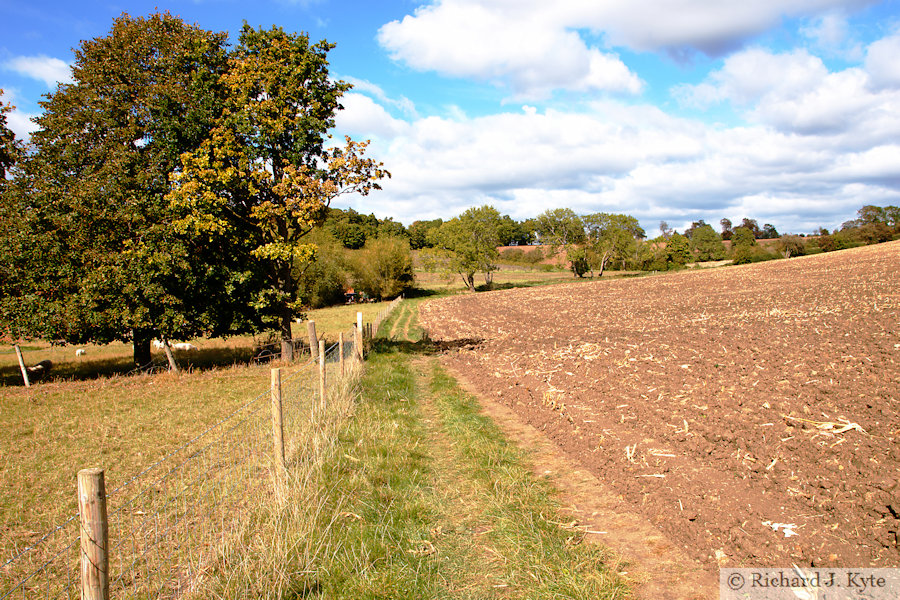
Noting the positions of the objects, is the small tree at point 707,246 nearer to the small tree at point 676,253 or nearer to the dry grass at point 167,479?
the small tree at point 676,253

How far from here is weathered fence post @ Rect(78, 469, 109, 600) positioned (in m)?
3.03

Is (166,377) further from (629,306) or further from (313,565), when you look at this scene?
(629,306)

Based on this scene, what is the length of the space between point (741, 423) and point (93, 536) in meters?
7.89

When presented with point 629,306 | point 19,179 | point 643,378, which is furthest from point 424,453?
point 629,306

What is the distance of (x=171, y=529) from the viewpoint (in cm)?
590

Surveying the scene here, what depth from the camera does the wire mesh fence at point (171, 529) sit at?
466 cm

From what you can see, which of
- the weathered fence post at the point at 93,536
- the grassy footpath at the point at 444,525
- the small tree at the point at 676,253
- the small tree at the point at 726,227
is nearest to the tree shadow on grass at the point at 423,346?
the grassy footpath at the point at 444,525

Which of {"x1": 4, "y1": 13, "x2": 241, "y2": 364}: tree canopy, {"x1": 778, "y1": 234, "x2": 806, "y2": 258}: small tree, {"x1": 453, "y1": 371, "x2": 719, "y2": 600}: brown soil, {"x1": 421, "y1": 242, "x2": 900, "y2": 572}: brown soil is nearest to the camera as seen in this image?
{"x1": 453, "y1": 371, "x2": 719, "y2": 600}: brown soil

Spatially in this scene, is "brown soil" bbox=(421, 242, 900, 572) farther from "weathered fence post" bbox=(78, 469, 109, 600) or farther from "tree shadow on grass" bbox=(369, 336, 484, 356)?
"weathered fence post" bbox=(78, 469, 109, 600)

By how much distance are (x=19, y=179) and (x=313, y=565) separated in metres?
20.1

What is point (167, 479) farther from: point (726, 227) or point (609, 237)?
point (726, 227)

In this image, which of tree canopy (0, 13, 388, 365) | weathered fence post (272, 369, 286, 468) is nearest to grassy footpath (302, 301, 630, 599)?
weathered fence post (272, 369, 286, 468)

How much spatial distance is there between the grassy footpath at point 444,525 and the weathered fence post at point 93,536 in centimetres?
173

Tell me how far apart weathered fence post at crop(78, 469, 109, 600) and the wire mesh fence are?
3.5 inches
